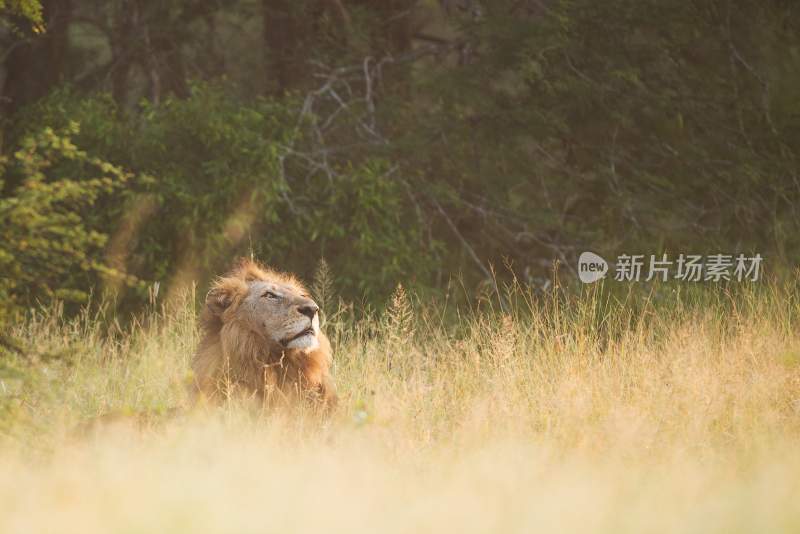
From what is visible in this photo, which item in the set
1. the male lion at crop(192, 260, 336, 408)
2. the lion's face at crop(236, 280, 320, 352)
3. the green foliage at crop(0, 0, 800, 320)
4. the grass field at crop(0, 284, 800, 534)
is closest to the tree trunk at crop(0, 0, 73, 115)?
the green foliage at crop(0, 0, 800, 320)

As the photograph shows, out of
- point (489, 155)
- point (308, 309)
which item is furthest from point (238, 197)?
point (308, 309)

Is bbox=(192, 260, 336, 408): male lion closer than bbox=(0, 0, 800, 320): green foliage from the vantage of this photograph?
Yes

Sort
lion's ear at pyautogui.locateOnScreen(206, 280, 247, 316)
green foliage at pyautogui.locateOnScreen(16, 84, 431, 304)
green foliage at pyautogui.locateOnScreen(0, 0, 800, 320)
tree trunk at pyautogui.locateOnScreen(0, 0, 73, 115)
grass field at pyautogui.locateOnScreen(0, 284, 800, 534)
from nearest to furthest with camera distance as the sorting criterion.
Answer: grass field at pyautogui.locateOnScreen(0, 284, 800, 534) → lion's ear at pyautogui.locateOnScreen(206, 280, 247, 316) → green foliage at pyautogui.locateOnScreen(16, 84, 431, 304) → green foliage at pyautogui.locateOnScreen(0, 0, 800, 320) → tree trunk at pyautogui.locateOnScreen(0, 0, 73, 115)

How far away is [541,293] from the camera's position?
11531 mm

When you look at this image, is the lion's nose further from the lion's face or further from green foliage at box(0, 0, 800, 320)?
green foliage at box(0, 0, 800, 320)

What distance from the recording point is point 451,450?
5297 mm

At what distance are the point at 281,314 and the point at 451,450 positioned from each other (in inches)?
53.4

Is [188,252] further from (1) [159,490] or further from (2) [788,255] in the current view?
(1) [159,490]

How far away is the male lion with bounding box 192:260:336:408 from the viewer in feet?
19.7

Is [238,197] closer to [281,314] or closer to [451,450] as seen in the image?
Result: [281,314]

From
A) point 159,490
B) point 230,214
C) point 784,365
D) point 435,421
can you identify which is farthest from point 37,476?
point 230,214

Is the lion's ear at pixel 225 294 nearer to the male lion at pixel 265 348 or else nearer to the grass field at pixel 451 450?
the male lion at pixel 265 348

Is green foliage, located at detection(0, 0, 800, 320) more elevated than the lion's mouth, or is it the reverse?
green foliage, located at detection(0, 0, 800, 320)

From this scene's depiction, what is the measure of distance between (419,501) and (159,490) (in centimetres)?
98
